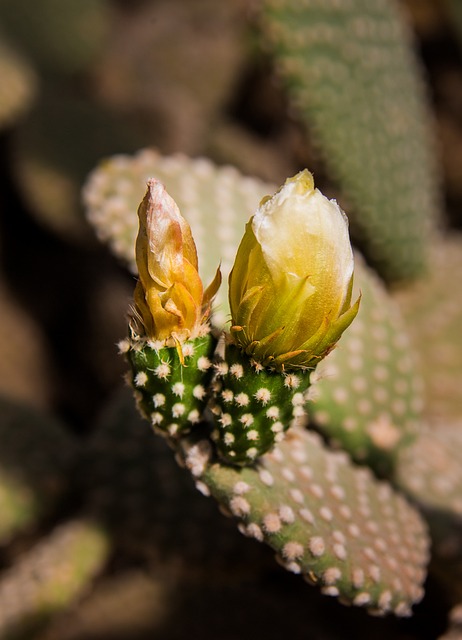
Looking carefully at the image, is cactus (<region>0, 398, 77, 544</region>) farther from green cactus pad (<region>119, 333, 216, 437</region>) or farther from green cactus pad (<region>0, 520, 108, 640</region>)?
green cactus pad (<region>119, 333, 216, 437</region>)

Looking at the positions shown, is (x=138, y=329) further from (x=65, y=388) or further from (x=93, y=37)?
(x=93, y=37)

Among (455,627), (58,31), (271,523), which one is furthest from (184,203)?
(58,31)

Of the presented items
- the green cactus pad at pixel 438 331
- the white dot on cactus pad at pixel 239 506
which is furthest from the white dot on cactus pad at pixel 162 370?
the green cactus pad at pixel 438 331

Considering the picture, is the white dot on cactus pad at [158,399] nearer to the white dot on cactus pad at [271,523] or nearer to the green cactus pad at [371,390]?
the white dot on cactus pad at [271,523]

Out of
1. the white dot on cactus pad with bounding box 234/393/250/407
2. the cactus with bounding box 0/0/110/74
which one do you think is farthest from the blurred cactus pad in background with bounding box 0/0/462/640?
the cactus with bounding box 0/0/110/74

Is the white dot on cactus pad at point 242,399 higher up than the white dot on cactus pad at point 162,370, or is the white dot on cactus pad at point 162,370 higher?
the white dot on cactus pad at point 242,399
